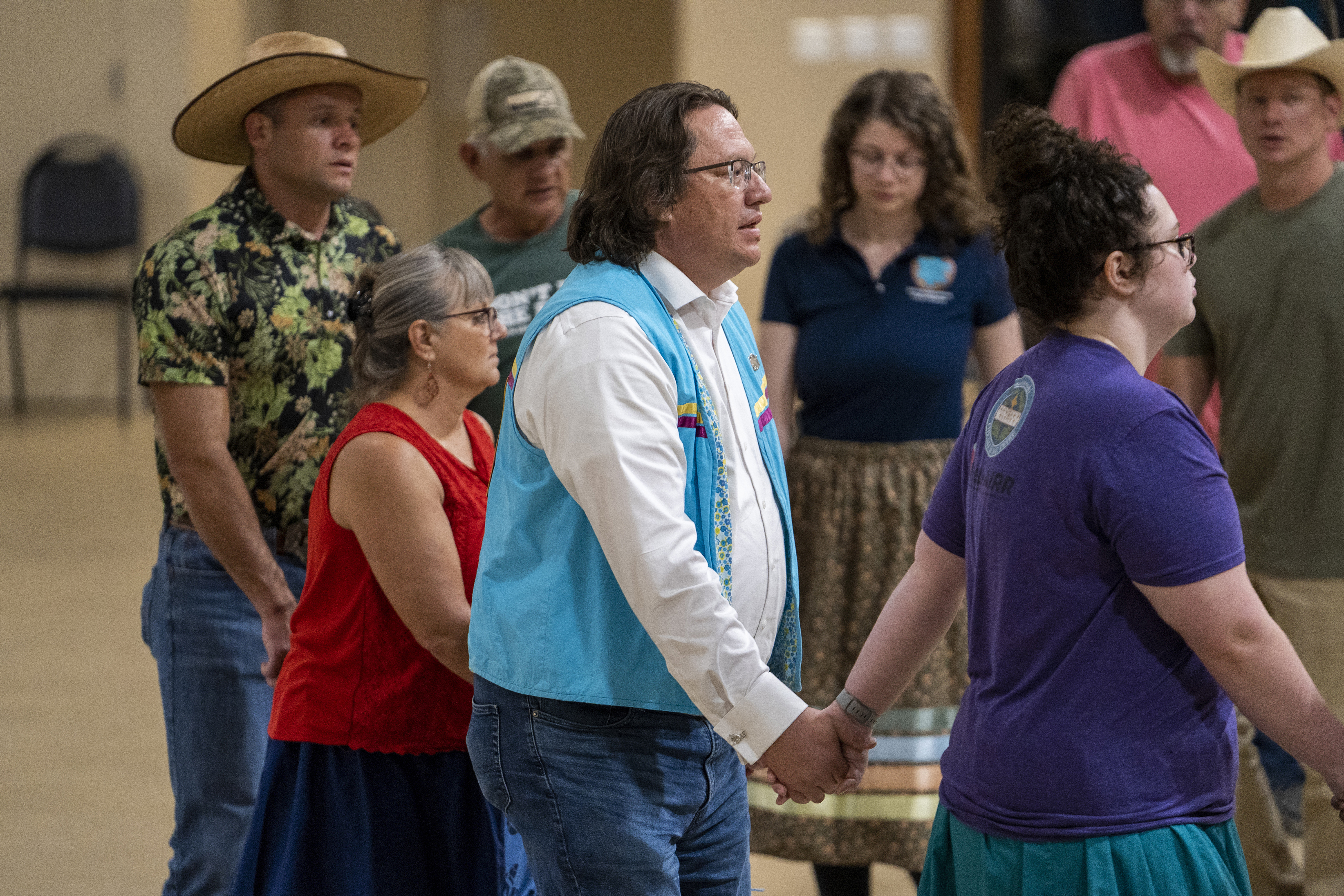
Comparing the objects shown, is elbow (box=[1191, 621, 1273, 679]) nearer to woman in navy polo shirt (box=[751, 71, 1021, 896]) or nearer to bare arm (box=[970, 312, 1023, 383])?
woman in navy polo shirt (box=[751, 71, 1021, 896])

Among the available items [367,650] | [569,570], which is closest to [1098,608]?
[569,570]

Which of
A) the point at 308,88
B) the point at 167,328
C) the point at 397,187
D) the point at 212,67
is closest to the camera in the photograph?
the point at 167,328

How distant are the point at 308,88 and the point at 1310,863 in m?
2.36

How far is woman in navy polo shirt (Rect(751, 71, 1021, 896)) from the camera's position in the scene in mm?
2898

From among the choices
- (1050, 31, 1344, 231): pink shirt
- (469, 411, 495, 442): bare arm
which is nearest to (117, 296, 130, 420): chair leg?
(1050, 31, 1344, 231): pink shirt

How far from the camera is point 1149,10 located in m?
3.78

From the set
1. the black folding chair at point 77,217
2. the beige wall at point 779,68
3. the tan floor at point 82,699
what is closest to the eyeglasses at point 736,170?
the tan floor at point 82,699

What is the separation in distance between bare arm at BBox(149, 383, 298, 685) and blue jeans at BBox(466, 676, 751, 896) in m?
0.77

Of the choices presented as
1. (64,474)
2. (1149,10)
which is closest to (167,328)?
(1149,10)

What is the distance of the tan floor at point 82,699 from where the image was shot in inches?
131

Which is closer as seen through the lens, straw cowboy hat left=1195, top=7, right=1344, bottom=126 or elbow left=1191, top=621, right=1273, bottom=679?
elbow left=1191, top=621, right=1273, bottom=679

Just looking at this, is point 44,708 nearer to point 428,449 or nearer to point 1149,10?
point 428,449

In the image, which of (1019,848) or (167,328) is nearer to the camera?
(1019,848)

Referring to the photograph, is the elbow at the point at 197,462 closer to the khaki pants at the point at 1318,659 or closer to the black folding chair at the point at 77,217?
the khaki pants at the point at 1318,659
